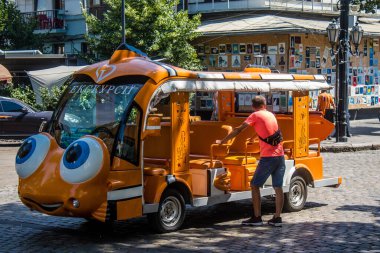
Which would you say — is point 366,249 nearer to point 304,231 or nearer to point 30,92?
point 304,231

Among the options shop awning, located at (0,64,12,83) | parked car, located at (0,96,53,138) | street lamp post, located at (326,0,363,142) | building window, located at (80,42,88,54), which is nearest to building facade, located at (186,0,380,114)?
street lamp post, located at (326,0,363,142)

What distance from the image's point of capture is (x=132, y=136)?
30.9 feet

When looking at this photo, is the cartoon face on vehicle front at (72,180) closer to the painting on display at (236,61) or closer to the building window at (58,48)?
the painting on display at (236,61)

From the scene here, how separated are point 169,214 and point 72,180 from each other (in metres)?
1.63

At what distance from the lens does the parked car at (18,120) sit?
2412 centimetres

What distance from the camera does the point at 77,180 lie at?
8.88 meters

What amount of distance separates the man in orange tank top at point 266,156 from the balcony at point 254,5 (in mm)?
22661

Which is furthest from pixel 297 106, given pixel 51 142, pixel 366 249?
pixel 51 142

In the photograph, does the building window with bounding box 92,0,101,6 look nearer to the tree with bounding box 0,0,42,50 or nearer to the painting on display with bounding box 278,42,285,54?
the tree with bounding box 0,0,42,50

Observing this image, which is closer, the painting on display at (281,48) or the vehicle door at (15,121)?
the vehicle door at (15,121)

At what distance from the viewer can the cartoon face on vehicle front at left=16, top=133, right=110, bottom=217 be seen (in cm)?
888

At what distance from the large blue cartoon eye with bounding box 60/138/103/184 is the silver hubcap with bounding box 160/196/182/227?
130 centimetres

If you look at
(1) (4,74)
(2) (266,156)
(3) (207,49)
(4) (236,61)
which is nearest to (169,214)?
(2) (266,156)

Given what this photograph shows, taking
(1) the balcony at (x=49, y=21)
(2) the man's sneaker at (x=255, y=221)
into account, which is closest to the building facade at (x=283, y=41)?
(1) the balcony at (x=49, y=21)
